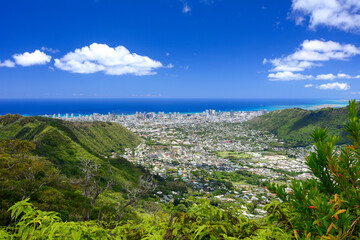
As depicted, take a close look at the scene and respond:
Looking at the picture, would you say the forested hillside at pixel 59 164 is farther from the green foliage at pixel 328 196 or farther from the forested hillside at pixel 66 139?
the green foliage at pixel 328 196

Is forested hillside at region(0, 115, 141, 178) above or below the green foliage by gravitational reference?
below

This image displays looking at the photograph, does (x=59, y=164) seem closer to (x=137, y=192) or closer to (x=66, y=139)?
(x=66, y=139)

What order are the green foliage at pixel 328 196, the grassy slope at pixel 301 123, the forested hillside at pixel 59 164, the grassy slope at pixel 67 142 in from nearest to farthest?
the green foliage at pixel 328 196 → the forested hillside at pixel 59 164 → the grassy slope at pixel 67 142 → the grassy slope at pixel 301 123

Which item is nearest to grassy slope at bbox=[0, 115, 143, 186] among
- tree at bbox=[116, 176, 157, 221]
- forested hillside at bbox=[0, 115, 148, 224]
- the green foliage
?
forested hillside at bbox=[0, 115, 148, 224]

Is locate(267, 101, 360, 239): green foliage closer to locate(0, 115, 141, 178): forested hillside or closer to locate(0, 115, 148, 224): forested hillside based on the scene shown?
locate(0, 115, 148, 224): forested hillside

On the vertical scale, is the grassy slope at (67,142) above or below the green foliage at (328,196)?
below

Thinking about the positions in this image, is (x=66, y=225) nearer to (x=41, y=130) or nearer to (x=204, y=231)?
(x=204, y=231)

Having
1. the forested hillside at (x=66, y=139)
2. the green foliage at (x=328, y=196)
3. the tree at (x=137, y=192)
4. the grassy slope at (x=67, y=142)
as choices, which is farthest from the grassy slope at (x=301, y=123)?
the green foliage at (x=328, y=196)
